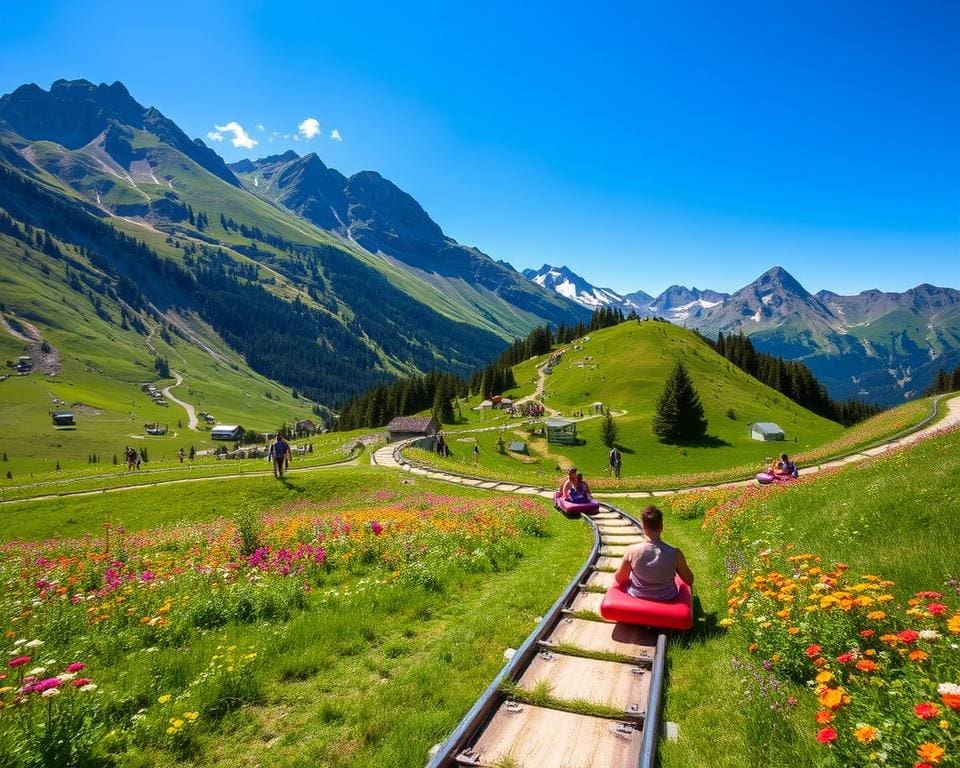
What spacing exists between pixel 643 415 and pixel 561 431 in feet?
65.6

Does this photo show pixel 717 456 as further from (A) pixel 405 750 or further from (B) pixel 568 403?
(A) pixel 405 750

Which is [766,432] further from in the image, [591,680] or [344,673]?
[344,673]

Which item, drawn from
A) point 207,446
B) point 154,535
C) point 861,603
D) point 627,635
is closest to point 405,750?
point 627,635

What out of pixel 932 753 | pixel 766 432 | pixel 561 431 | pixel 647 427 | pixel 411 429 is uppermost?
pixel 766 432

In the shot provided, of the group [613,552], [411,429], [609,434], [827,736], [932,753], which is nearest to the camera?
[932,753]

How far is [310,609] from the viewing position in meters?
9.95

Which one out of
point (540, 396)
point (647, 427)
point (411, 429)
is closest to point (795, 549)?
point (411, 429)

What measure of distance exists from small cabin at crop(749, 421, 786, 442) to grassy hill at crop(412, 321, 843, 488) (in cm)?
149

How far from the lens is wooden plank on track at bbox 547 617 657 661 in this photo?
26.5 ft

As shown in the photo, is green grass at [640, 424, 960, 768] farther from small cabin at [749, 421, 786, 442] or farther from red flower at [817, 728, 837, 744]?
small cabin at [749, 421, 786, 442]

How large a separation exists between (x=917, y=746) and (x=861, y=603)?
7.30 feet

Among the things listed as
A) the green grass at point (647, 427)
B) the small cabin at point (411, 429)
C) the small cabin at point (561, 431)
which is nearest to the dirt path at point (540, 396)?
the green grass at point (647, 427)

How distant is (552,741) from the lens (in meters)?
5.88

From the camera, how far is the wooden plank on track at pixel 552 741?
551cm
